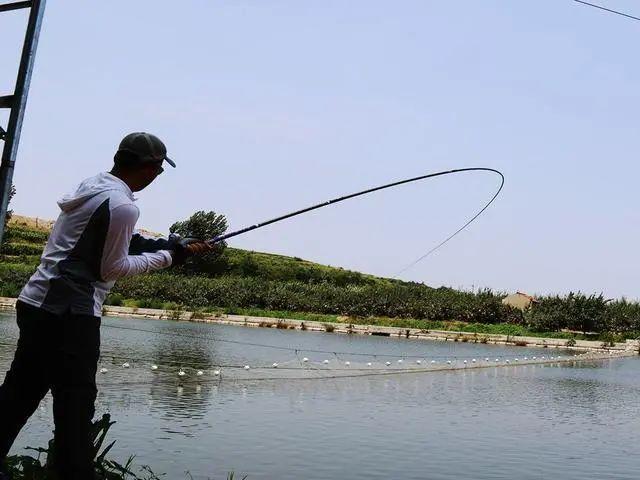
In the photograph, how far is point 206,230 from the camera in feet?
246

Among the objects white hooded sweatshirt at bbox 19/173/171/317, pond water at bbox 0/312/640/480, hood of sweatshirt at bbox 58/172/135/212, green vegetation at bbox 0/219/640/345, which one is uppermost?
green vegetation at bbox 0/219/640/345

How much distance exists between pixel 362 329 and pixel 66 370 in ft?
123

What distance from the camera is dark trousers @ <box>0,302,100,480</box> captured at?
12.6ft

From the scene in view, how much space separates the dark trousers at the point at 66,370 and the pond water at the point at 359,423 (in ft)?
13.6

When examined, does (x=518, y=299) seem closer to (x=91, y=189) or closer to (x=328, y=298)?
(x=328, y=298)

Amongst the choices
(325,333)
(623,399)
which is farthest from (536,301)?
(623,399)

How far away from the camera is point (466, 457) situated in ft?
33.1

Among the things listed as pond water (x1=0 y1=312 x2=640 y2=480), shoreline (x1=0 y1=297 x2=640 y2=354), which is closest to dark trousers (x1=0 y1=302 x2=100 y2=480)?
pond water (x1=0 y1=312 x2=640 y2=480)

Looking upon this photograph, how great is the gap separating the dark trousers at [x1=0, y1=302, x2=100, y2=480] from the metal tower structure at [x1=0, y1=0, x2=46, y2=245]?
3.12 feet

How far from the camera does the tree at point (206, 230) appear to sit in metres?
71.0

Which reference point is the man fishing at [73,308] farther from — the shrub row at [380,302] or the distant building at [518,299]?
the distant building at [518,299]

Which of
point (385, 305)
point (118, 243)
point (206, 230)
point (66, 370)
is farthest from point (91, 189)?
point (206, 230)

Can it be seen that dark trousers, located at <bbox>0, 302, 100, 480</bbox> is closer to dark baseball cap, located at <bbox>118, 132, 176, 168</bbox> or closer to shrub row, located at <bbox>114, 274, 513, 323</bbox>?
dark baseball cap, located at <bbox>118, 132, 176, 168</bbox>

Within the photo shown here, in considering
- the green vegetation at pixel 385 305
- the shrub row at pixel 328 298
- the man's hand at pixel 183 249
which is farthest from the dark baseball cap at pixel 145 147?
the shrub row at pixel 328 298
